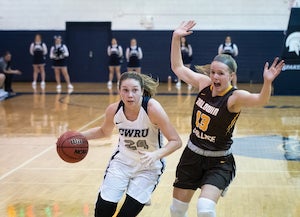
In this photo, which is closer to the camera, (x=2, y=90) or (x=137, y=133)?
(x=137, y=133)

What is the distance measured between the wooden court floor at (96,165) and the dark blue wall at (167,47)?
6.18 m

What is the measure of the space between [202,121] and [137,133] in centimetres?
57

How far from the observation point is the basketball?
4.70 metres

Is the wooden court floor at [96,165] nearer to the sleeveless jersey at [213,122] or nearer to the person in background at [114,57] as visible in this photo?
the sleeveless jersey at [213,122]

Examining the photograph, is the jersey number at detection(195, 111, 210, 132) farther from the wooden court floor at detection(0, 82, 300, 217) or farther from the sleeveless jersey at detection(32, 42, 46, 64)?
the sleeveless jersey at detection(32, 42, 46, 64)

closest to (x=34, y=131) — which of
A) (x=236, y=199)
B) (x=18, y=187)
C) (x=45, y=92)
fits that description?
(x=18, y=187)

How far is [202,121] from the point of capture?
4359 mm

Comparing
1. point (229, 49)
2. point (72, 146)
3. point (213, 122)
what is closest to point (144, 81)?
point (213, 122)

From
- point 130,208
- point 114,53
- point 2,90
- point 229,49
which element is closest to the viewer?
point 130,208

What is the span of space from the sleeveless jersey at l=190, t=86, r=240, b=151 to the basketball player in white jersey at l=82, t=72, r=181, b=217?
209 mm

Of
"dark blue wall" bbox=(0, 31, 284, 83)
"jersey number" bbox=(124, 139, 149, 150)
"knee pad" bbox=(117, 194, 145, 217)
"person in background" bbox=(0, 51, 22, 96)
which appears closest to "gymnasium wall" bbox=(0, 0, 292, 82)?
"dark blue wall" bbox=(0, 31, 284, 83)

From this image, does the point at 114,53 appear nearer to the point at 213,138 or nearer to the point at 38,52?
the point at 38,52

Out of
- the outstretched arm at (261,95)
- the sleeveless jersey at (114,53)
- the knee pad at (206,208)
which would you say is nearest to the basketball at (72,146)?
the knee pad at (206,208)

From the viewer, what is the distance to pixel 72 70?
2130cm
